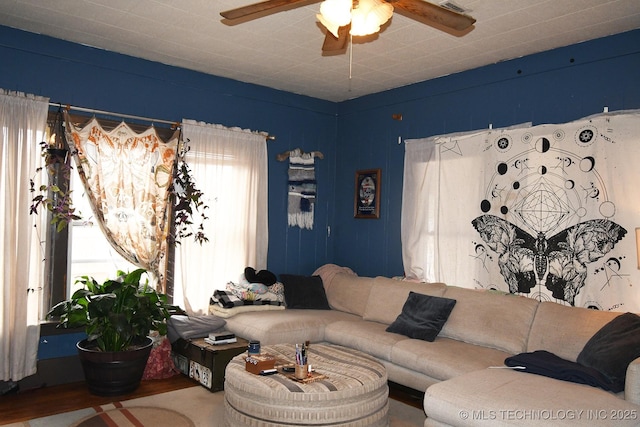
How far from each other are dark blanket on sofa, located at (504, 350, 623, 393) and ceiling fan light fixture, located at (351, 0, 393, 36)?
2.13 m

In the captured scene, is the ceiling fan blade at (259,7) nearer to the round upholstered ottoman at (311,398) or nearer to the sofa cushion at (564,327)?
the round upholstered ottoman at (311,398)

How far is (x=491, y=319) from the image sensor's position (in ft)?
12.1

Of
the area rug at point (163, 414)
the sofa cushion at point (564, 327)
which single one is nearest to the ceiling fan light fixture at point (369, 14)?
the sofa cushion at point (564, 327)

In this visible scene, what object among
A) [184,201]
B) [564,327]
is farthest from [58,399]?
[564,327]

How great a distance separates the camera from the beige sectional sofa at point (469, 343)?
2.46 metres

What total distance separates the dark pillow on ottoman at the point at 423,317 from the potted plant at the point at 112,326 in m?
1.85

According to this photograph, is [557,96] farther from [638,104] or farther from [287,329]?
[287,329]

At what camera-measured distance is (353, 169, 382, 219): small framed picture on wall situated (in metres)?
5.24

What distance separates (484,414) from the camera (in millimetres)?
2467

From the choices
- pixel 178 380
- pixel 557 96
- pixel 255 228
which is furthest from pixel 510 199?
pixel 178 380

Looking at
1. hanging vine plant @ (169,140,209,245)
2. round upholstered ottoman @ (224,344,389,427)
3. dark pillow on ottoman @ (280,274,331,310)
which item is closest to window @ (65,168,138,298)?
hanging vine plant @ (169,140,209,245)

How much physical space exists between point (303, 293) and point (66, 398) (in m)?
2.15

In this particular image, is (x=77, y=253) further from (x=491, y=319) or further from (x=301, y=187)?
(x=491, y=319)

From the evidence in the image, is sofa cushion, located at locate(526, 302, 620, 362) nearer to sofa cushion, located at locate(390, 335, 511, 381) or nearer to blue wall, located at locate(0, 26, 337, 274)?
sofa cushion, located at locate(390, 335, 511, 381)
